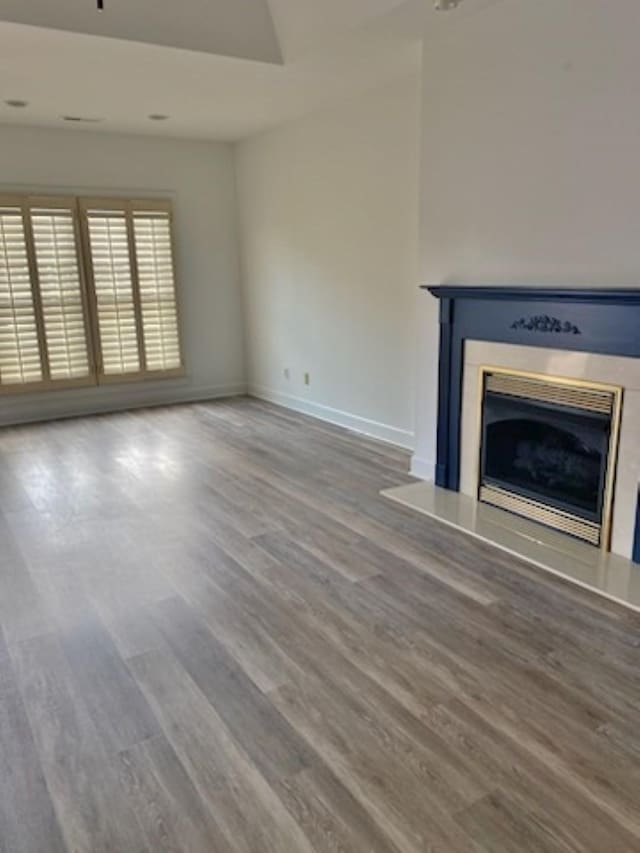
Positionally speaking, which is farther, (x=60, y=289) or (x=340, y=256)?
(x=60, y=289)

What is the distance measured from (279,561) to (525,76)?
2.71 metres

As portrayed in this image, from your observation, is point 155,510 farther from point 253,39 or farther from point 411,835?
point 253,39

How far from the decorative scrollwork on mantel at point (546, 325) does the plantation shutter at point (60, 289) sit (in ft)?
14.4

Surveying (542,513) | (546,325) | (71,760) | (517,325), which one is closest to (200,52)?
(517,325)

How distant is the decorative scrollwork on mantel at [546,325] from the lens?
306cm

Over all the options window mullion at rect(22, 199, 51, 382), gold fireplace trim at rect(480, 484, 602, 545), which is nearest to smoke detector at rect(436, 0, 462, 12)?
gold fireplace trim at rect(480, 484, 602, 545)

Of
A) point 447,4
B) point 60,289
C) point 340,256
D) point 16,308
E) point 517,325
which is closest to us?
point 447,4

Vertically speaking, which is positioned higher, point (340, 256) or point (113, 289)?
point (340, 256)

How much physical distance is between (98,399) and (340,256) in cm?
291

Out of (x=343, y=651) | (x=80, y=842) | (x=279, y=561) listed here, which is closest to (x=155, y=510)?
(x=279, y=561)

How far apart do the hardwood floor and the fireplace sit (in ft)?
1.55

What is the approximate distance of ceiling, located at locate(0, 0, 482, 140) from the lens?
333 cm

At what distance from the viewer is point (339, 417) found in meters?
5.67

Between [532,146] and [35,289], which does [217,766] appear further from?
[35,289]
